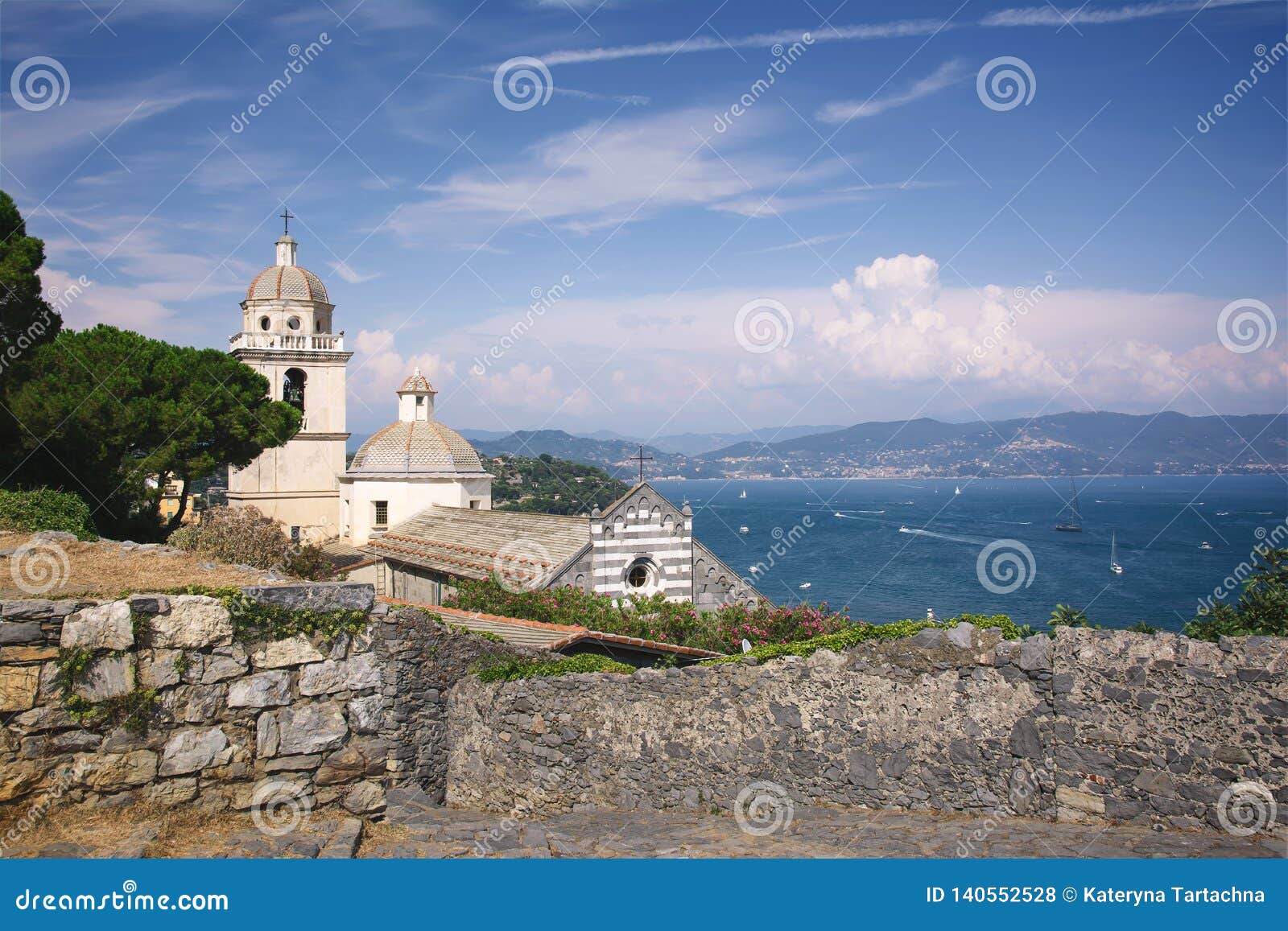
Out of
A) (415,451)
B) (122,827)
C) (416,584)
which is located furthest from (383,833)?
(415,451)

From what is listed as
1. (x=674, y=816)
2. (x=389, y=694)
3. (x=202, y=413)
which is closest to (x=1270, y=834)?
(x=674, y=816)

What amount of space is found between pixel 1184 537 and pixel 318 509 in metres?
116

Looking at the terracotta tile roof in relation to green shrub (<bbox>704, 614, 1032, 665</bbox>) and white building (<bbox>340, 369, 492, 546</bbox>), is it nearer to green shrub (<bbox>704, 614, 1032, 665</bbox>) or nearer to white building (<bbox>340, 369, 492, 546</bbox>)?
green shrub (<bbox>704, 614, 1032, 665</bbox>)

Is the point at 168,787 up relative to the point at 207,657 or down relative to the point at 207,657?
down

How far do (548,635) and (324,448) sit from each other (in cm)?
3344

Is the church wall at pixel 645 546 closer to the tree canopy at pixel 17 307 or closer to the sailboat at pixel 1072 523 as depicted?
the tree canopy at pixel 17 307

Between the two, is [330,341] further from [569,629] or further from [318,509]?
Answer: [569,629]

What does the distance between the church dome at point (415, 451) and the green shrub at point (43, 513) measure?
22807mm

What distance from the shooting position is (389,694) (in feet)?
35.2

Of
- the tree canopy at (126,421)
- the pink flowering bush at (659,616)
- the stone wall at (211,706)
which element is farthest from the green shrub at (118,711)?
the tree canopy at (126,421)

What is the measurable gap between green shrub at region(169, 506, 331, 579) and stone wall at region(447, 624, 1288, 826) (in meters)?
11.2

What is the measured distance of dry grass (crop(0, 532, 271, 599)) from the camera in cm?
1191

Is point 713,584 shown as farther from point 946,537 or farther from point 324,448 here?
point 946,537

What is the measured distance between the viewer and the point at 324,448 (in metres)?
48.2
